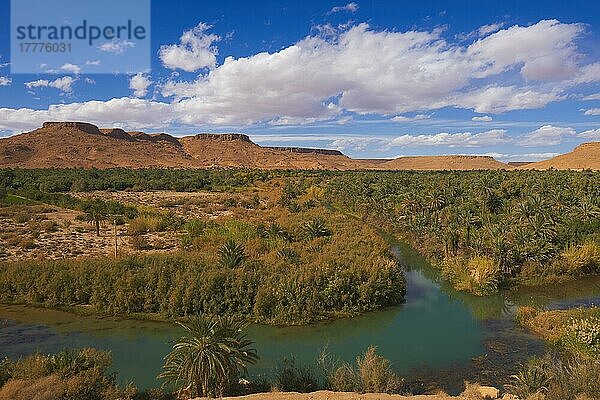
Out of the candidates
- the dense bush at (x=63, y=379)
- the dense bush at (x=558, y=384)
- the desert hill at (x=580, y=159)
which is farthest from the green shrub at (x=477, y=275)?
the desert hill at (x=580, y=159)

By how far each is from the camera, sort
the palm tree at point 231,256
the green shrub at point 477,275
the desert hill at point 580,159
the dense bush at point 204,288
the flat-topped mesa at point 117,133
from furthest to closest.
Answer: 1. the flat-topped mesa at point 117,133
2. the desert hill at point 580,159
3. the green shrub at point 477,275
4. the palm tree at point 231,256
5. the dense bush at point 204,288

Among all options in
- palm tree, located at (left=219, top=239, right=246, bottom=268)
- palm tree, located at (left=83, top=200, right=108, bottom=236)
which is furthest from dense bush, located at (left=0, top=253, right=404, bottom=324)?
palm tree, located at (left=83, top=200, right=108, bottom=236)

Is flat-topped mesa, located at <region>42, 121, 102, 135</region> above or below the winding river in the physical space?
above

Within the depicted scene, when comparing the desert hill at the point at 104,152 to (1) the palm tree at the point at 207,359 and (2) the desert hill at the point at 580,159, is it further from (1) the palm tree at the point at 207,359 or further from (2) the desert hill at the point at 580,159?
(1) the palm tree at the point at 207,359

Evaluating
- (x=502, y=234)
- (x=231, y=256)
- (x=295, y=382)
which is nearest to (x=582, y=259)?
(x=502, y=234)

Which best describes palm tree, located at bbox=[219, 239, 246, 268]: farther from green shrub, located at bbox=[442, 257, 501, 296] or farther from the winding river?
green shrub, located at bbox=[442, 257, 501, 296]

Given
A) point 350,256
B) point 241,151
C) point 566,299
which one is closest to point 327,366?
point 350,256
